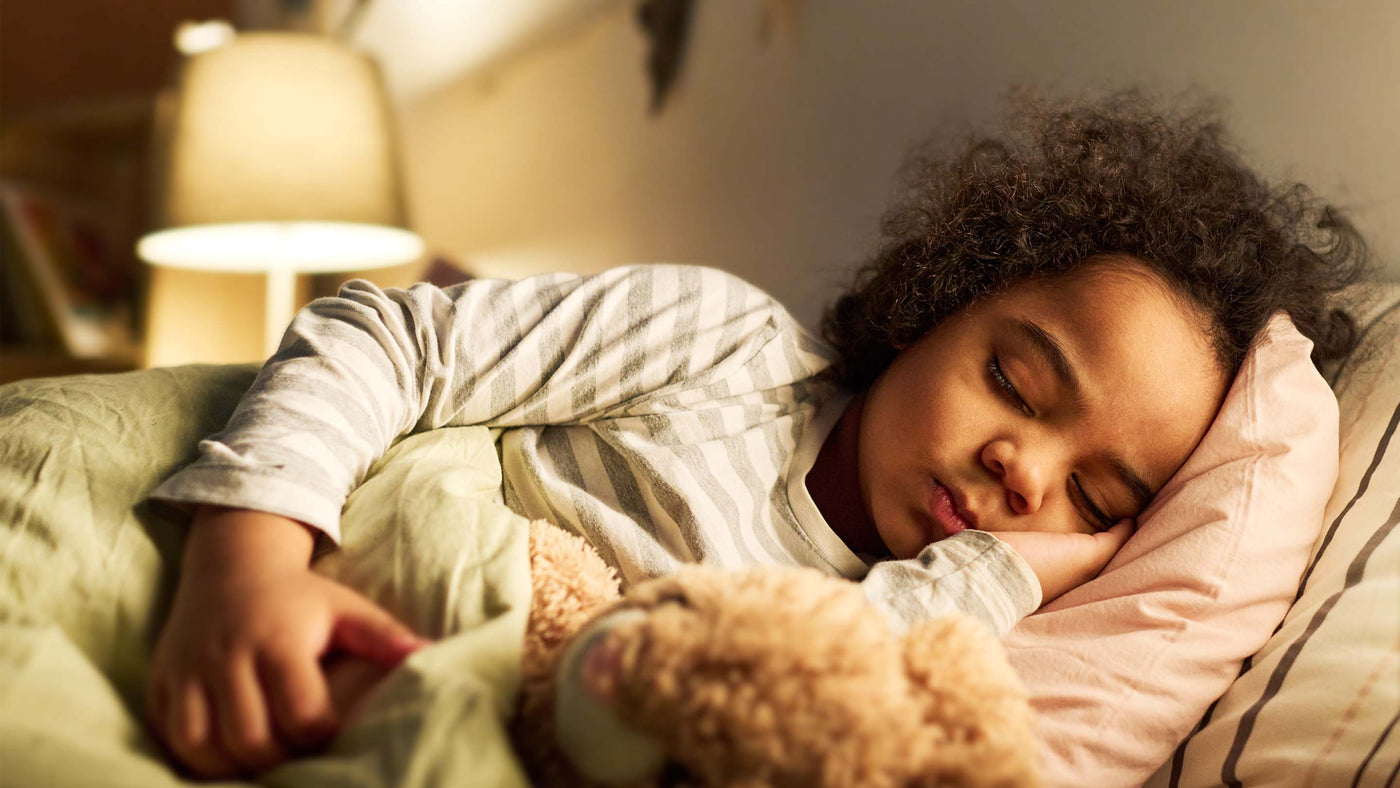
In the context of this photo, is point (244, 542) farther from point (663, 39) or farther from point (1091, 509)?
point (663, 39)

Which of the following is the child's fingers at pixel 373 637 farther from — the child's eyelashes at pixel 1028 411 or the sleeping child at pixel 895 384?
the child's eyelashes at pixel 1028 411

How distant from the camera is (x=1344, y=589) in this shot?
607mm

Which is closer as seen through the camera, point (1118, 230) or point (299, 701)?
point (299, 701)

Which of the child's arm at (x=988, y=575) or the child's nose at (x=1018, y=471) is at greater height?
the child's nose at (x=1018, y=471)

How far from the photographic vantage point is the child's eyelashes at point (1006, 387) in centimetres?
74

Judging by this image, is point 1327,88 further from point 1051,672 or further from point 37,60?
point 37,60

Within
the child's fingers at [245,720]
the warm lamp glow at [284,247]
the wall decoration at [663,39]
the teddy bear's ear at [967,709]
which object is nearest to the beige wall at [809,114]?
the wall decoration at [663,39]

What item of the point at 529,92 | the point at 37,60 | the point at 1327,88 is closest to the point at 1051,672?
the point at 1327,88

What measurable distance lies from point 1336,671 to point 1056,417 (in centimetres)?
25

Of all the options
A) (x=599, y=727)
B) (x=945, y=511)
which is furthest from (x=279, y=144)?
(x=599, y=727)

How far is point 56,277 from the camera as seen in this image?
2.42 meters

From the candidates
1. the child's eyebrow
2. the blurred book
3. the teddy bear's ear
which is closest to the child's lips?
the child's eyebrow

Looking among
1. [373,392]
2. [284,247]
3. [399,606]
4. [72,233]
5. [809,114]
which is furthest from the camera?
[72,233]

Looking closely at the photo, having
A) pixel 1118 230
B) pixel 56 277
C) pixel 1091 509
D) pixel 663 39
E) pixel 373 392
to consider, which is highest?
pixel 663 39
